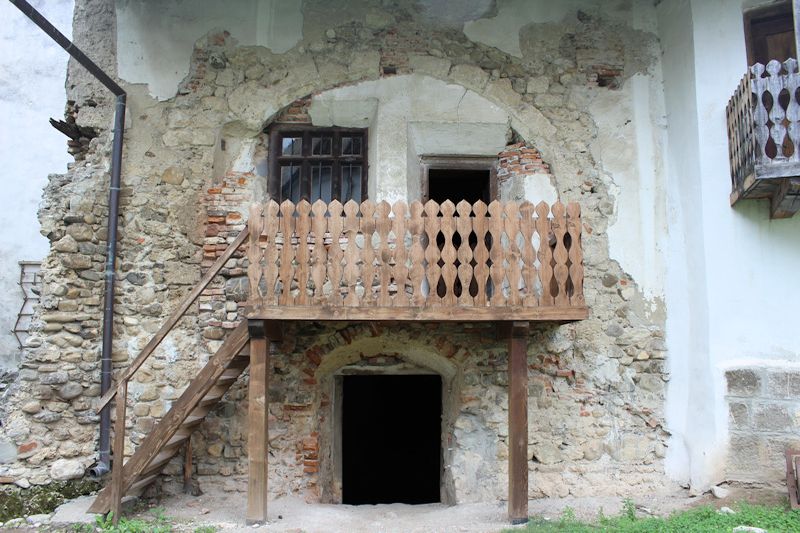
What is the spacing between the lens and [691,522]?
17.4ft

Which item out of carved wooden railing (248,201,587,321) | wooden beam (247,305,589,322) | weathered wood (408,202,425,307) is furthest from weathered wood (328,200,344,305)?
weathered wood (408,202,425,307)

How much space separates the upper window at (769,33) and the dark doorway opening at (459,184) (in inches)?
118

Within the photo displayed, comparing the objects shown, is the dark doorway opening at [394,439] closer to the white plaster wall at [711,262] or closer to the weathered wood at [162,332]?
the white plaster wall at [711,262]

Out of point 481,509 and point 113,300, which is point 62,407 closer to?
point 113,300

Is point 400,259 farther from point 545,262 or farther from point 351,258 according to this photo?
point 545,262

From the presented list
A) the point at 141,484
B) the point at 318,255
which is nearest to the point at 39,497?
the point at 141,484

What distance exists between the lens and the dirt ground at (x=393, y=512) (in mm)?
5594

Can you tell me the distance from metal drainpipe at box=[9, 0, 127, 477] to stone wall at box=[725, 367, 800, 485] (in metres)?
6.05

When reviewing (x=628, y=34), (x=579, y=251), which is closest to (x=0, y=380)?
(x=579, y=251)

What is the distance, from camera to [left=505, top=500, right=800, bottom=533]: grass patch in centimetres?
516

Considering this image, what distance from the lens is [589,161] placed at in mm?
7078

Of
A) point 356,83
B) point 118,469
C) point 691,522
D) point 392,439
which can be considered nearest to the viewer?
point 691,522

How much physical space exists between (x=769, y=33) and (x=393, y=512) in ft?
20.2

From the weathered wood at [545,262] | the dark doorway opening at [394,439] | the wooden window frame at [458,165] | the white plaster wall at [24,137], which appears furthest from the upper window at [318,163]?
the white plaster wall at [24,137]
